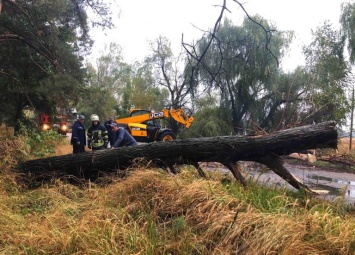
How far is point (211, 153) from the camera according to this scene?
5906 mm

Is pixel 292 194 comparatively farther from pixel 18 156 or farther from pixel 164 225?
pixel 18 156

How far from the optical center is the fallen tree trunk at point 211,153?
5.39 meters

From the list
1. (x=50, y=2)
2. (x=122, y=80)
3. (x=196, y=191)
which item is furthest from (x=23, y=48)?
(x=122, y=80)

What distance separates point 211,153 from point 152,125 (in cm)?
1243

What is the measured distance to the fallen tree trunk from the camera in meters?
5.39

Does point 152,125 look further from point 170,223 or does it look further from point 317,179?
point 170,223

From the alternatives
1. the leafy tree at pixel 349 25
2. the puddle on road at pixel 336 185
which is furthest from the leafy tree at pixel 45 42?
the leafy tree at pixel 349 25

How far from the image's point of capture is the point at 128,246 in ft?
11.1

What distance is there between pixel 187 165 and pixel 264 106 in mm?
15957

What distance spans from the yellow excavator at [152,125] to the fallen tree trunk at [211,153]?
33.6 feet

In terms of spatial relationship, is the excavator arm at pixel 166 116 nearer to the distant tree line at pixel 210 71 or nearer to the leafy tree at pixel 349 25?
the distant tree line at pixel 210 71

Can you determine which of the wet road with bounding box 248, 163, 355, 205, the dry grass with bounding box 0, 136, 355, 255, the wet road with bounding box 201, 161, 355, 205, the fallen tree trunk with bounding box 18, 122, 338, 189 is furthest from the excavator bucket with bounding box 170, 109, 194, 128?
the dry grass with bounding box 0, 136, 355, 255

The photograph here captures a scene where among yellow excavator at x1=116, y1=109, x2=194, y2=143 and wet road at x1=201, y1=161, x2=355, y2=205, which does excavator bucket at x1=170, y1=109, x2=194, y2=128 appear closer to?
yellow excavator at x1=116, y1=109, x2=194, y2=143

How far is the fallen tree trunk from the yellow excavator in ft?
33.6
